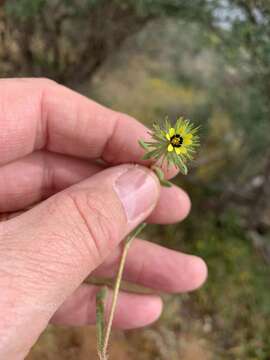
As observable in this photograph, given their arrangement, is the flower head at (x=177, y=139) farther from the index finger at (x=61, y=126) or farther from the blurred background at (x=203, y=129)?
the blurred background at (x=203, y=129)

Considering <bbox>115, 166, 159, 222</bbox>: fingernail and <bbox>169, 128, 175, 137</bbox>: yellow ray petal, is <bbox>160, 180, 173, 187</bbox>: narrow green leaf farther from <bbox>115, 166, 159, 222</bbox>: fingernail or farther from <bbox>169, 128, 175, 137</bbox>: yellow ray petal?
<bbox>169, 128, 175, 137</bbox>: yellow ray petal

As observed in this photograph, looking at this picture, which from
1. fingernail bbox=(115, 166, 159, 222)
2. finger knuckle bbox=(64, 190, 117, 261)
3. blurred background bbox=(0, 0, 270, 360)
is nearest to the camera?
finger knuckle bbox=(64, 190, 117, 261)

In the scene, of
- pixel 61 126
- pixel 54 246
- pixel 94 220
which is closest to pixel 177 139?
pixel 94 220

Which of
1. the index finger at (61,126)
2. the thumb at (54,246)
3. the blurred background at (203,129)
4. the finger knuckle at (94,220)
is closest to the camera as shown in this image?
the thumb at (54,246)

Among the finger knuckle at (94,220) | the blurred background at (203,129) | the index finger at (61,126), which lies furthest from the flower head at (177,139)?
the blurred background at (203,129)

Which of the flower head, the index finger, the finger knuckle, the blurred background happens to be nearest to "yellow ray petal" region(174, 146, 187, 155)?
the flower head

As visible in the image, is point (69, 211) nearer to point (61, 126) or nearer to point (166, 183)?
point (166, 183)

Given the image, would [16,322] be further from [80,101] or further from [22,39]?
[22,39]

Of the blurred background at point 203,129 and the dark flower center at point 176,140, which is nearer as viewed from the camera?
the dark flower center at point 176,140
